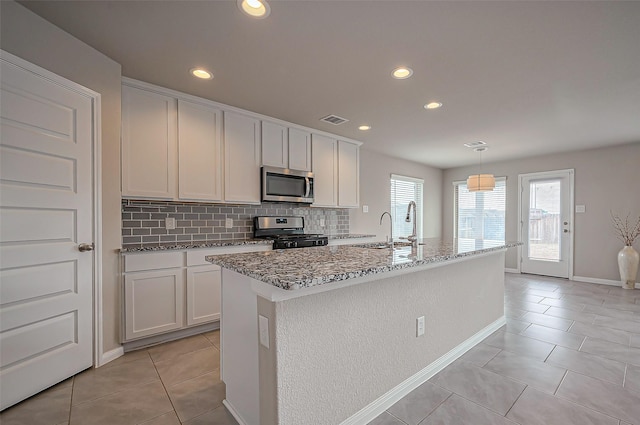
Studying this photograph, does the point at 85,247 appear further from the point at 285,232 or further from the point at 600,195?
the point at 600,195

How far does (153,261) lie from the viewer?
2.52 metres

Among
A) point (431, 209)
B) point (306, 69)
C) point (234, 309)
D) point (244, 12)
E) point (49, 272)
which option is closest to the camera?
point (234, 309)

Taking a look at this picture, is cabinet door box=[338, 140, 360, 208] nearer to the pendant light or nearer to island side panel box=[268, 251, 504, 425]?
the pendant light

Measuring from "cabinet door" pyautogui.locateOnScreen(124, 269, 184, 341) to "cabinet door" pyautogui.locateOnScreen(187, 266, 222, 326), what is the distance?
0.24 ft

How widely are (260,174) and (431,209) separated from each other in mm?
4663

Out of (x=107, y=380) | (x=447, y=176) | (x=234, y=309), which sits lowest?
(x=107, y=380)

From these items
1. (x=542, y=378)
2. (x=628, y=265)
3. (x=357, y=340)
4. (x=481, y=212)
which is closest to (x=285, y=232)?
(x=357, y=340)

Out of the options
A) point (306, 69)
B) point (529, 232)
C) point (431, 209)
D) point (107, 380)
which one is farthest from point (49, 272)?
point (529, 232)

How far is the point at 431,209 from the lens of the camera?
6695 millimetres

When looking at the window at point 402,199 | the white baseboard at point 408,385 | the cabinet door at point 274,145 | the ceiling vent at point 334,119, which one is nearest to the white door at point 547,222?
the window at point 402,199

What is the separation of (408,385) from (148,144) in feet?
9.37

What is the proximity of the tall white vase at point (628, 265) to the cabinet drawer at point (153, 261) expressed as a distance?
624 centimetres

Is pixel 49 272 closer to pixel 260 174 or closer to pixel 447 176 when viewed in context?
pixel 260 174

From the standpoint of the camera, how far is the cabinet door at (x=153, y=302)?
2.40 m
